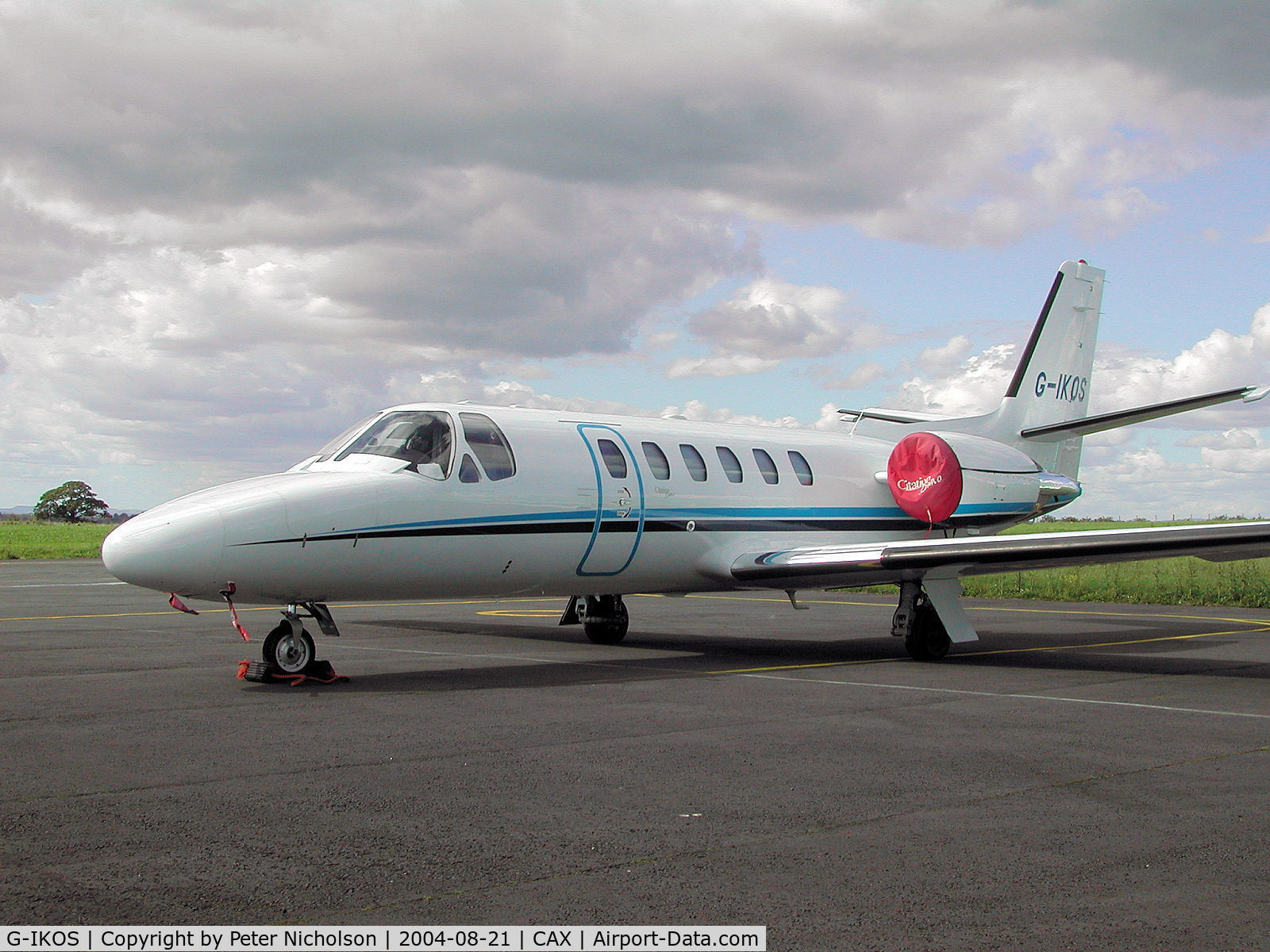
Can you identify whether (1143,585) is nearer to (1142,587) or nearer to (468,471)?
(1142,587)

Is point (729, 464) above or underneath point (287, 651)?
above

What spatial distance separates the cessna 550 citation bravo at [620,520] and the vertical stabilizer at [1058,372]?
0.43ft

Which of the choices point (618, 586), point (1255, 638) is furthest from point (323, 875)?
point (1255, 638)

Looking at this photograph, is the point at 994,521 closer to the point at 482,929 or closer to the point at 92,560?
the point at 482,929

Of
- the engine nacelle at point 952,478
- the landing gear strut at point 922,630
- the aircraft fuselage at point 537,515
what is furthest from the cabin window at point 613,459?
the engine nacelle at point 952,478

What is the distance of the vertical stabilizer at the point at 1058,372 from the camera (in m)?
19.1

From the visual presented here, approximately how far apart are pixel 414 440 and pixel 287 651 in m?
2.44

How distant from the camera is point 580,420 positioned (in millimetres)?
14062

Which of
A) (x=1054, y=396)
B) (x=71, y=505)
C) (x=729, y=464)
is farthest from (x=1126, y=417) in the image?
(x=71, y=505)

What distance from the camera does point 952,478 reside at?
1658 centimetres

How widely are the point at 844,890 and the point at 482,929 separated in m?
1.48

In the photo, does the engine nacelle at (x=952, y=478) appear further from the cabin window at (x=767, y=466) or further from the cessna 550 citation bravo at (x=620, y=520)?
the cabin window at (x=767, y=466)

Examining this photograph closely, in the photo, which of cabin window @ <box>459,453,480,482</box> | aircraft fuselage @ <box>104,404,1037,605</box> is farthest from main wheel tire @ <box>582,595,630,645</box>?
cabin window @ <box>459,453,480,482</box>

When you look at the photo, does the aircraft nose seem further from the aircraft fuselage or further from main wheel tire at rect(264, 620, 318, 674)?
main wheel tire at rect(264, 620, 318, 674)
